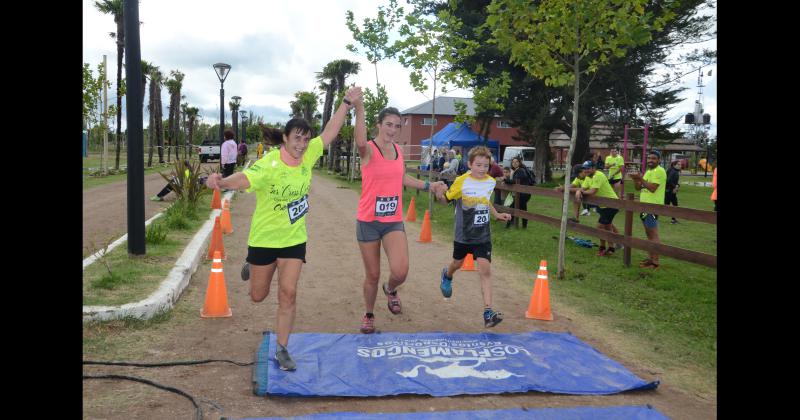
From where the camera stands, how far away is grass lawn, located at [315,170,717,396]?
18.0 feet

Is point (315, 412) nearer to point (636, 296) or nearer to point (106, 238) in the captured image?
point (636, 296)

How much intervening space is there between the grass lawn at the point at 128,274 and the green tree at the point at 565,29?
558cm

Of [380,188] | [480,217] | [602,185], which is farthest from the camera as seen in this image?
[602,185]

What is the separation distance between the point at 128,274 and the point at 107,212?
27.5 feet

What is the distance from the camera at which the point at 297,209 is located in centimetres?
476

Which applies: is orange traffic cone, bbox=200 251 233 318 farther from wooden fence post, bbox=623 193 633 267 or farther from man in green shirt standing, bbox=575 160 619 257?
man in green shirt standing, bbox=575 160 619 257

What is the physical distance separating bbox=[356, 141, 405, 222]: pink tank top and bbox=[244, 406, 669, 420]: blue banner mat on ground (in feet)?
6.96

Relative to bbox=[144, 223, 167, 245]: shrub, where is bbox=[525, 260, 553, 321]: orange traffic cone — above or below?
below

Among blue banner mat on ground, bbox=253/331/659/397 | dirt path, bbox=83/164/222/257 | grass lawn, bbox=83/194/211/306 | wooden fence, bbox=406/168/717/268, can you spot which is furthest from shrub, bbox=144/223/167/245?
wooden fence, bbox=406/168/717/268

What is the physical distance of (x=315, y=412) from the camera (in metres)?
4.02

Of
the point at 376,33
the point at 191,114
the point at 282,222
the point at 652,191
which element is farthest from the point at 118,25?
the point at 191,114

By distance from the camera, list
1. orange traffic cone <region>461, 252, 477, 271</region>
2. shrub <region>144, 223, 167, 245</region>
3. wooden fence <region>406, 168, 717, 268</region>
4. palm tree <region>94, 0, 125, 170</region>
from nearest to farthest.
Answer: wooden fence <region>406, 168, 717, 268</region>
shrub <region>144, 223, 167, 245</region>
orange traffic cone <region>461, 252, 477, 271</region>
palm tree <region>94, 0, 125, 170</region>

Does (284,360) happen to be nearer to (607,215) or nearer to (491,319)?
(491,319)
